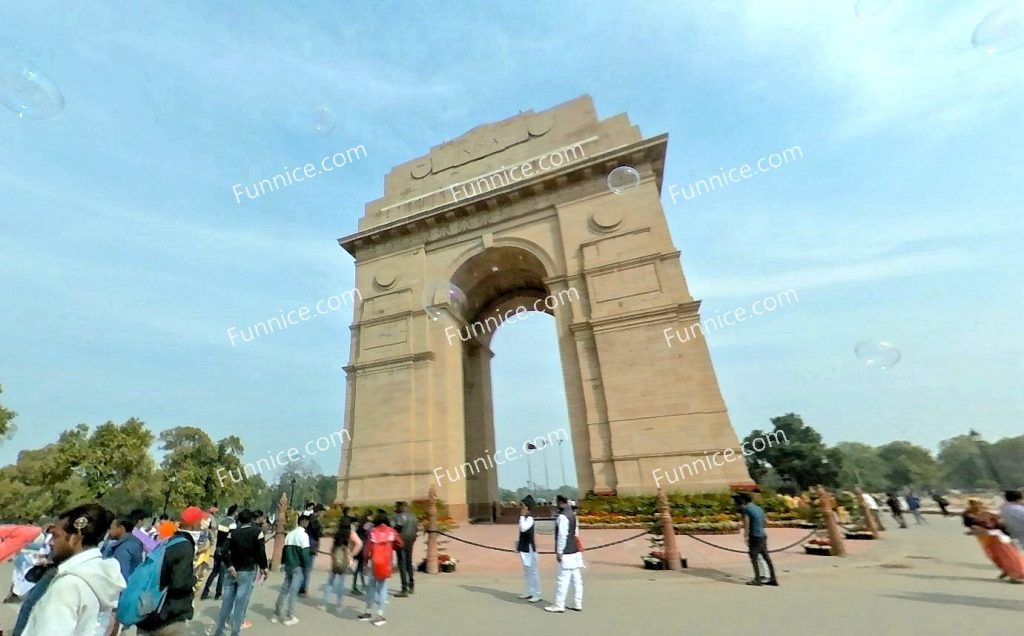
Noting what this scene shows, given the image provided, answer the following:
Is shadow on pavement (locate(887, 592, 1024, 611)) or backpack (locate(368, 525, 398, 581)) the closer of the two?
shadow on pavement (locate(887, 592, 1024, 611))

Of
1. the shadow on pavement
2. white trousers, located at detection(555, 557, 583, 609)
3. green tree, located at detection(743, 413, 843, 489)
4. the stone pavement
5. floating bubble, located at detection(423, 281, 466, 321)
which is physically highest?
floating bubble, located at detection(423, 281, 466, 321)

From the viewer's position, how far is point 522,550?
7.32m

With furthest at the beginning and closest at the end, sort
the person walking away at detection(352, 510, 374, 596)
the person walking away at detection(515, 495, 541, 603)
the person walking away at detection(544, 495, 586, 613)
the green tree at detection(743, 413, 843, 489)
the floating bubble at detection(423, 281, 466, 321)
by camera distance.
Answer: the green tree at detection(743, 413, 843, 489) → the floating bubble at detection(423, 281, 466, 321) → the person walking away at detection(352, 510, 374, 596) → the person walking away at detection(515, 495, 541, 603) → the person walking away at detection(544, 495, 586, 613)

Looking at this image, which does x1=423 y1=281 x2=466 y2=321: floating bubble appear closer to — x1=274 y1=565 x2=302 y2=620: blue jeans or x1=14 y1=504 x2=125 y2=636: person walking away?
x1=274 y1=565 x2=302 y2=620: blue jeans

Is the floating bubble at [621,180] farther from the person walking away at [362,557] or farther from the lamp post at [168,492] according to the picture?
the lamp post at [168,492]

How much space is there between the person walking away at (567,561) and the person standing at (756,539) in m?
3.23

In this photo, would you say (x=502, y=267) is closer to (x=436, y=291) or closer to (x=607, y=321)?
(x=436, y=291)

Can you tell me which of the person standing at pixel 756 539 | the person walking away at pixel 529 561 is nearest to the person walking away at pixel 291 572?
the person walking away at pixel 529 561

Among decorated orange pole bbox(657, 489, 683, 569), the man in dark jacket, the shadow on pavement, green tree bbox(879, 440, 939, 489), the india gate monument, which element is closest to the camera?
the man in dark jacket

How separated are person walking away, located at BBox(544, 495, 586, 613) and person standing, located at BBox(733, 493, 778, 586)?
3.23 metres

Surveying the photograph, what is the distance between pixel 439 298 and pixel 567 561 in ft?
54.1

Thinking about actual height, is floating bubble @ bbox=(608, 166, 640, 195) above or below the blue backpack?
above

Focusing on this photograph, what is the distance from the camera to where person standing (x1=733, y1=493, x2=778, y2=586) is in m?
7.49

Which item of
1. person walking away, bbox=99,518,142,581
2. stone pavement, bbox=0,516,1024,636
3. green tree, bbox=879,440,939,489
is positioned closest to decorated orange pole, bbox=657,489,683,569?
stone pavement, bbox=0,516,1024,636
